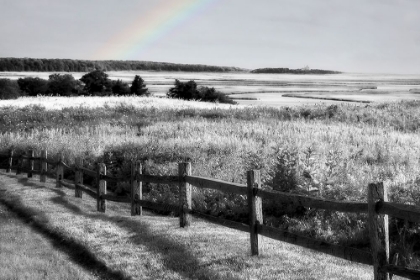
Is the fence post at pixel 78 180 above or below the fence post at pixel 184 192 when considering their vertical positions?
below

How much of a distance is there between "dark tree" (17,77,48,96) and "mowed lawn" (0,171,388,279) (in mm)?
108802

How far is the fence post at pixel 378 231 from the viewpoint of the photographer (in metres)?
7.29

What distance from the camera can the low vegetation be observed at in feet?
48.5

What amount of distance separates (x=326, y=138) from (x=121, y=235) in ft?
55.6

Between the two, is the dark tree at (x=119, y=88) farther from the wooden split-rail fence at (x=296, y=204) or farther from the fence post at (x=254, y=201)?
the fence post at (x=254, y=201)

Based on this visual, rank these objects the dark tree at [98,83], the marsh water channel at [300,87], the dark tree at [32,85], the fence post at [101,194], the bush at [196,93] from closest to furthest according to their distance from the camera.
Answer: the fence post at [101,194], the marsh water channel at [300,87], the bush at [196,93], the dark tree at [98,83], the dark tree at [32,85]

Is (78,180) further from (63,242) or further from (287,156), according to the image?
(63,242)

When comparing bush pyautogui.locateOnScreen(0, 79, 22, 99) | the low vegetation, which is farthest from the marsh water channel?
the low vegetation

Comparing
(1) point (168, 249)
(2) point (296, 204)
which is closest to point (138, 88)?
(1) point (168, 249)

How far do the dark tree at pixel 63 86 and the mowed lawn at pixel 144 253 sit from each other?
102236 millimetres

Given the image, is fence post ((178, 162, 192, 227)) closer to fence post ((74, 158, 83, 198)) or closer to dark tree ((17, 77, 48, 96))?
fence post ((74, 158, 83, 198))

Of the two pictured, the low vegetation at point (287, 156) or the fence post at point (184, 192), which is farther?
the low vegetation at point (287, 156)

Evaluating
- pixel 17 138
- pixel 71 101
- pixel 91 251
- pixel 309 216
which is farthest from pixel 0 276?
pixel 71 101

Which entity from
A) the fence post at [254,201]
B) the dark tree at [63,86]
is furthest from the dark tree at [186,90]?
the fence post at [254,201]
